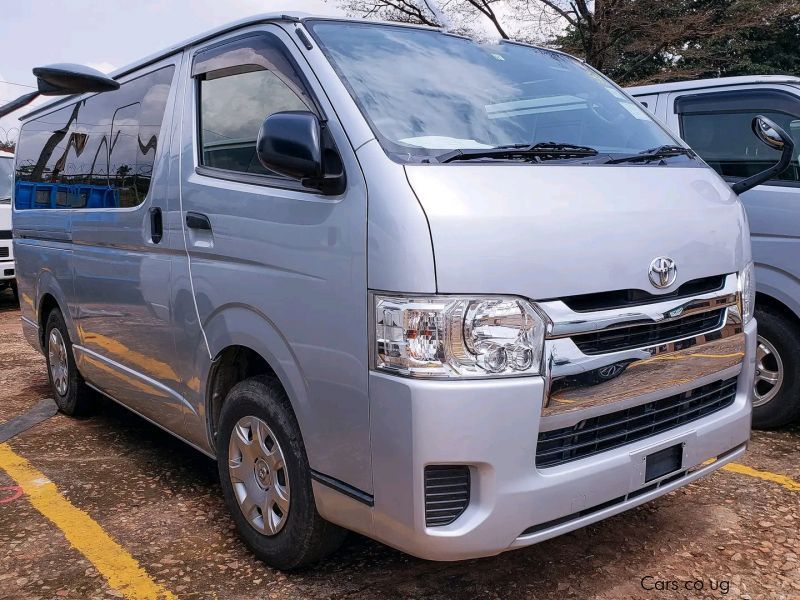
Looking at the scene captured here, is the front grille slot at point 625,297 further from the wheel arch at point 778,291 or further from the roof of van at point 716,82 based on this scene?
the roof of van at point 716,82

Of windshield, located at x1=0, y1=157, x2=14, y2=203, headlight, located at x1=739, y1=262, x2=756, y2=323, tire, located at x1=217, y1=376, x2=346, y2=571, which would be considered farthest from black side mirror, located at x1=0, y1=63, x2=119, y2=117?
windshield, located at x1=0, y1=157, x2=14, y2=203

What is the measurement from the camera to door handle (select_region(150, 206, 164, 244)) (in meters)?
3.40

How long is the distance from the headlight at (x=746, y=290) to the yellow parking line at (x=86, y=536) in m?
2.37

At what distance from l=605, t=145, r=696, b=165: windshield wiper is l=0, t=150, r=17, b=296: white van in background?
31.7ft

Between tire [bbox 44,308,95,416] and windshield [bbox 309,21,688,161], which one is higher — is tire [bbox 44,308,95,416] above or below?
below

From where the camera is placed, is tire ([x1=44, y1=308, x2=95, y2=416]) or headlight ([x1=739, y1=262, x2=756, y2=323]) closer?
headlight ([x1=739, y1=262, x2=756, y2=323])

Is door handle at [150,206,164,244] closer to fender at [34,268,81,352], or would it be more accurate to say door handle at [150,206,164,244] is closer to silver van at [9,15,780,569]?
silver van at [9,15,780,569]

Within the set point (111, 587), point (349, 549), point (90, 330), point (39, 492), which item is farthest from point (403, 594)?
point (90, 330)

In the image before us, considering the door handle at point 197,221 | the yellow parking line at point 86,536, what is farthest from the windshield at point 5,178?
the door handle at point 197,221

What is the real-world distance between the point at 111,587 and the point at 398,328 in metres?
1.60

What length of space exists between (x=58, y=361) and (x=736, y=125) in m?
4.56

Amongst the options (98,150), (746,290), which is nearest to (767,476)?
(746,290)

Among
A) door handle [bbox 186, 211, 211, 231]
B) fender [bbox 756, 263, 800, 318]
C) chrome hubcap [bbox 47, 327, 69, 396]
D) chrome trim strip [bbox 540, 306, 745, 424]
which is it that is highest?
door handle [bbox 186, 211, 211, 231]

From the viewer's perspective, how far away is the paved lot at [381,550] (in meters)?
2.82
